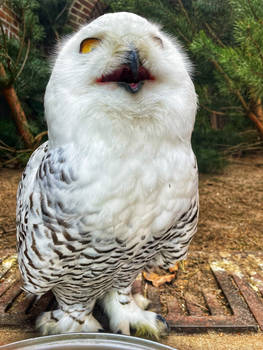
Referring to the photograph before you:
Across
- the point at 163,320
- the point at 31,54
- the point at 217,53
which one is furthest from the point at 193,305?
the point at 31,54

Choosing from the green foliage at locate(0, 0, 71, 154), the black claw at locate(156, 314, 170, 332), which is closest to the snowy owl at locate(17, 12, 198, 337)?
the black claw at locate(156, 314, 170, 332)

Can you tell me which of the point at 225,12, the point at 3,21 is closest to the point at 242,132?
the point at 225,12

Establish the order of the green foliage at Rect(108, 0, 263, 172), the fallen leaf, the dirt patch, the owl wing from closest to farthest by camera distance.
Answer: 1. the owl wing
2. the dirt patch
3. the fallen leaf
4. the green foliage at Rect(108, 0, 263, 172)

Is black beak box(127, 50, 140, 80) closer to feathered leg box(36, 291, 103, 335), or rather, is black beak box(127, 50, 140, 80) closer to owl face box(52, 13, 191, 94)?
owl face box(52, 13, 191, 94)

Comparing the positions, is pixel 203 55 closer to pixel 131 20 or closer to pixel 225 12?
pixel 225 12

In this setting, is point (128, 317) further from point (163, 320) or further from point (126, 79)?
point (126, 79)

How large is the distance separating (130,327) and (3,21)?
1681 millimetres

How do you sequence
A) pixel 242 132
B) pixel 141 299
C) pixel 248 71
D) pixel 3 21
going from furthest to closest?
pixel 242 132 → pixel 3 21 → pixel 248 71 → pixel 141 299

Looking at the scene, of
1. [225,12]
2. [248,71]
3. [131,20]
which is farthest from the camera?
[225,12]

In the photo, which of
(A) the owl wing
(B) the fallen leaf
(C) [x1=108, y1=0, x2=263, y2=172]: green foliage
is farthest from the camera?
(C) [x1=108, y1=0, x2=263, y2=172]: green foliage

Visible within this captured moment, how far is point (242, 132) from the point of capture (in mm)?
3184

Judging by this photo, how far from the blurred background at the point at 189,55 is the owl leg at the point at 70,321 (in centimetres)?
83

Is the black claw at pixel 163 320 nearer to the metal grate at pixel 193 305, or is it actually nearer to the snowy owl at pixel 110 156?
the metal grate at pixel 193 305

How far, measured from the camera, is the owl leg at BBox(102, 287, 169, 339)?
114cm
